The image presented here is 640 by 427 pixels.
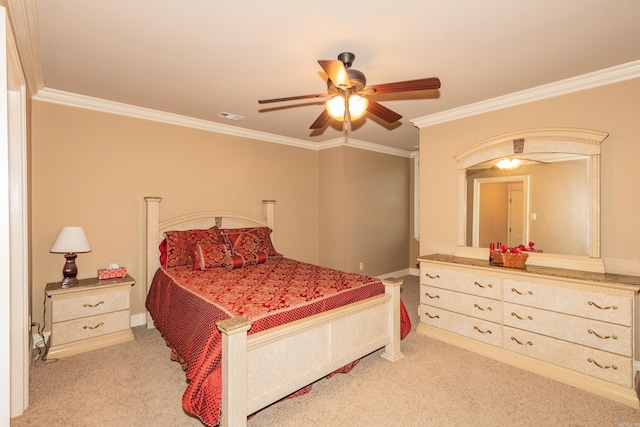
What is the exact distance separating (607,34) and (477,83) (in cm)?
94

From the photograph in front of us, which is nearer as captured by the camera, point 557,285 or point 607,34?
point 607,34

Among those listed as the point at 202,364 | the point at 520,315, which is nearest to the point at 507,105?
the point at 520,315

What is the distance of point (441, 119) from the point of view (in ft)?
12.5

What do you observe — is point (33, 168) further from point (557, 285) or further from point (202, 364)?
point (557, 285)

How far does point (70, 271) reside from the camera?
10.1 ft

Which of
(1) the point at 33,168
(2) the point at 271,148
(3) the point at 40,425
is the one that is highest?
(2) the point at 271,148

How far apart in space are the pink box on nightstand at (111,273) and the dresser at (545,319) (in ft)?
10.7

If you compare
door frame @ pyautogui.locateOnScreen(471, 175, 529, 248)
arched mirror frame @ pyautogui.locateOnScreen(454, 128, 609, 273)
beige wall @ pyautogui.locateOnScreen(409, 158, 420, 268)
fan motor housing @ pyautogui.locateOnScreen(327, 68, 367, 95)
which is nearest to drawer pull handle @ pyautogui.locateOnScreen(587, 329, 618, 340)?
arched mirror frame @ pyautogui.locateOnScreen(454, 128, 609, 273)

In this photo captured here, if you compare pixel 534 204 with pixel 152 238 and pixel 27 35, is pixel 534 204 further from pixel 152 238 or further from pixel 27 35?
pixel 27 35

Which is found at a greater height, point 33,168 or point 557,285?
point 33,168

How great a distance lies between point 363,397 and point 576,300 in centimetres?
184

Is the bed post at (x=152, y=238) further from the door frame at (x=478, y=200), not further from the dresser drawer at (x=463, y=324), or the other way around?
the door frame at (x=478, y=200)

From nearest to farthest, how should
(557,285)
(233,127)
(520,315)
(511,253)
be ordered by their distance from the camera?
(557,285) < (520,315) < (511,253) < (233,127)

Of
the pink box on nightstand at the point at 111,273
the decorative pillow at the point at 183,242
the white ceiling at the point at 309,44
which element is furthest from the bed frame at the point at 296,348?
the pink box on nightstand at the point at 111,273
